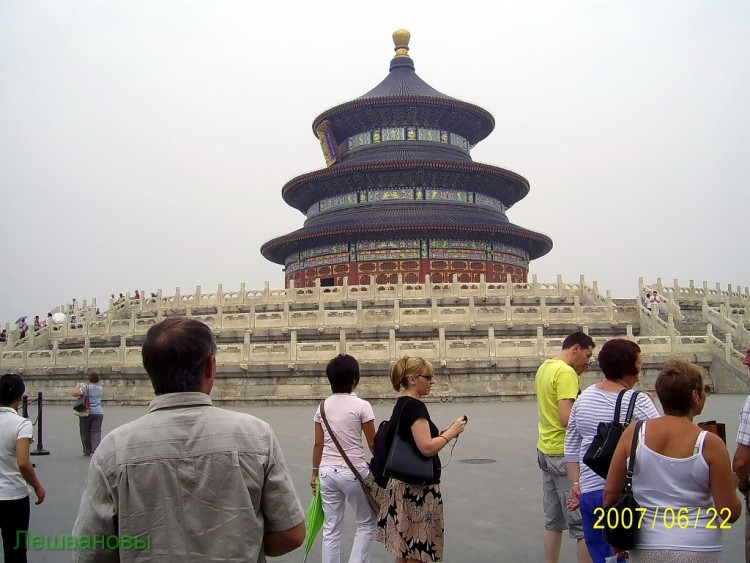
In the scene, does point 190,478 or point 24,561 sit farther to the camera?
point 24,561

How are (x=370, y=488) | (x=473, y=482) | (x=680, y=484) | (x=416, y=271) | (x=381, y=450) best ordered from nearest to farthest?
(x=680, y=484), (x=381, y=450), (x=370, y=488), (x=473, y=482), (x=416, y=271)

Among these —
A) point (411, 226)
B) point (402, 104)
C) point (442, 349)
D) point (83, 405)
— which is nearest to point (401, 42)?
point (402, 104)

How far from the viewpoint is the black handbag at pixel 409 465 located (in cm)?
491

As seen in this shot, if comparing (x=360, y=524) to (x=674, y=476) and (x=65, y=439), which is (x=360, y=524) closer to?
(x=674, y=476)

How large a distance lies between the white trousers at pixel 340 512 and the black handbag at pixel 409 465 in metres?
0.68

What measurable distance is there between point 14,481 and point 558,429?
13.9 feet

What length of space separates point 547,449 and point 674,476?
78.6 inches

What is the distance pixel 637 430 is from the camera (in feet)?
13.1

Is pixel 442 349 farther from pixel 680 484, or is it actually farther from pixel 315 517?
pixel 680 484

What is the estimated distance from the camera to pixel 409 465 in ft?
16.1

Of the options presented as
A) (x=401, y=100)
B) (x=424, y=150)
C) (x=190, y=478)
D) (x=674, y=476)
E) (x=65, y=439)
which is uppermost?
(x=401, y=100)


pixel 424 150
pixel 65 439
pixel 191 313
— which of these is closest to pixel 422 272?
pixel 424 150

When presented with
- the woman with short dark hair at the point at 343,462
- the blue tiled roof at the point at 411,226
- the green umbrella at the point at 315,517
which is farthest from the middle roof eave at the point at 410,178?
the green umbrella at the point at 315,517
